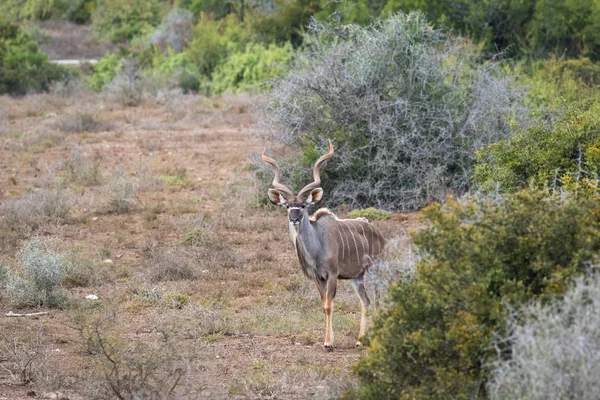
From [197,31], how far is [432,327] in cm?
2871

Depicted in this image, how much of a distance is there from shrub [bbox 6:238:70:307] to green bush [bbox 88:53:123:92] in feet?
70.8

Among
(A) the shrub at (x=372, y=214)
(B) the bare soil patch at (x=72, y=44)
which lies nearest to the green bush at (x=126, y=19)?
(B) the bare soil patch at (x=72, y=44)

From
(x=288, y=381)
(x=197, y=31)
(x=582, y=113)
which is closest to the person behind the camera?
(x=288, y=381)

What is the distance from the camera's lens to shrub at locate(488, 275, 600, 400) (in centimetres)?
467

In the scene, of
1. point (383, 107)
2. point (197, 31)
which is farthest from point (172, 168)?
point (197, 31)

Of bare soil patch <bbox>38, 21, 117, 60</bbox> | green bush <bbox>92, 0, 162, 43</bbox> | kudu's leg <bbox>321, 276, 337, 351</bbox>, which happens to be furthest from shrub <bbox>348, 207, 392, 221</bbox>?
green bush <bbox>92, 0, 162, 43</bbox>

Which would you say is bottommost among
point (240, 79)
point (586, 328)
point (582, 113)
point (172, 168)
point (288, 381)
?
point (240, 79)

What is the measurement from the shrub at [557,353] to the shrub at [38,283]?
5890 millimetres

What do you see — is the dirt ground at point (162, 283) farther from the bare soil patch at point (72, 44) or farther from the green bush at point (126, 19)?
the green bush at point (126, 19)

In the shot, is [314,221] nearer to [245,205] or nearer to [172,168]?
[245,205]

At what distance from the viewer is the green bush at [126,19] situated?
144 feet

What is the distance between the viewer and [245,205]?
14883 mm

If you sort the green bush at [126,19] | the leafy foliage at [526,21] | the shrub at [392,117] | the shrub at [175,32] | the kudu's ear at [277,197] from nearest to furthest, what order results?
1. the kudu's ear at [277,197]
2. the shrub at [392,117]
3. the leafy foliage at [526,21]
4. the shrub at [175,32]
5. the green bush at [126,19]

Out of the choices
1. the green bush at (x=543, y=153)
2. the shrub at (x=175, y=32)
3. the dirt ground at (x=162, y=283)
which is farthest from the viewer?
the shrub at (x=175, y=32)
